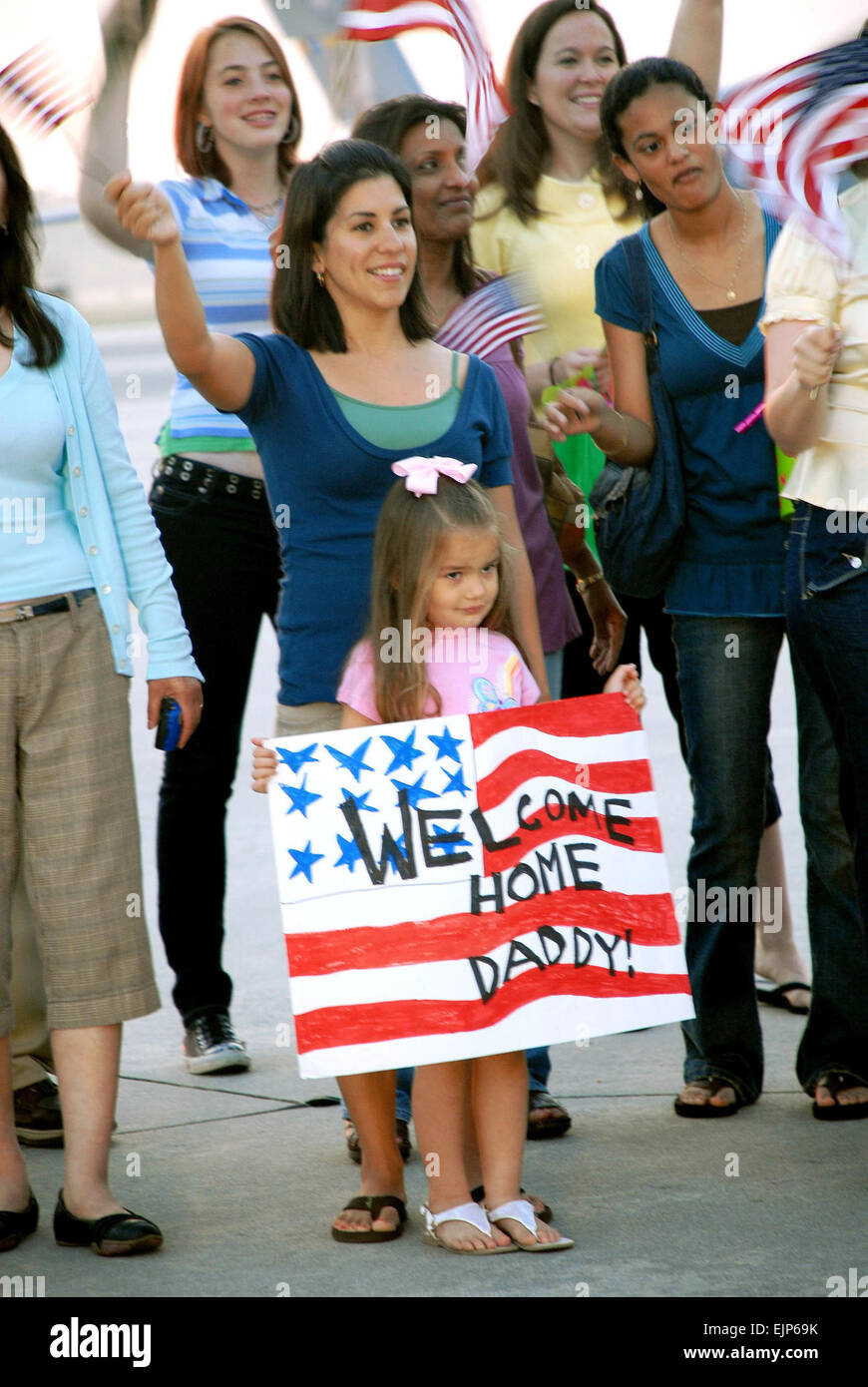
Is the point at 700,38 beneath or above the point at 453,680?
above

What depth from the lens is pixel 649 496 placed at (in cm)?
387

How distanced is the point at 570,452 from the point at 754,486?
0.84 m

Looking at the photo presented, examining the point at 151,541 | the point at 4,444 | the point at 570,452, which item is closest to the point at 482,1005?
the point at 151,541

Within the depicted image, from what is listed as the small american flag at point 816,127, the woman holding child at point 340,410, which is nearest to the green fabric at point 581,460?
the woman holding child at point 340,410

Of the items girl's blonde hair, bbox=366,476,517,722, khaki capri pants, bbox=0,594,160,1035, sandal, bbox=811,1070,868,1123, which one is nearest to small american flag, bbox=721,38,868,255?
girl's blonde hair, bbox=366,476,517,722

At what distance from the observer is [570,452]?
462cm

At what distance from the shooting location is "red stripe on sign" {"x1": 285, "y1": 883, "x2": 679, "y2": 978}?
10.2 feet

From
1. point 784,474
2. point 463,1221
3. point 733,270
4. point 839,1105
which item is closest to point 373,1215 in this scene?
point 463,1221

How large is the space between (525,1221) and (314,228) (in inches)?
76.5

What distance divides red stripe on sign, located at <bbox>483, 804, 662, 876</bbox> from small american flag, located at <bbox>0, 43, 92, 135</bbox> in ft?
5.36

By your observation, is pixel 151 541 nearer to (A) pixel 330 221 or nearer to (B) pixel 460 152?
(A) pixel 330 221

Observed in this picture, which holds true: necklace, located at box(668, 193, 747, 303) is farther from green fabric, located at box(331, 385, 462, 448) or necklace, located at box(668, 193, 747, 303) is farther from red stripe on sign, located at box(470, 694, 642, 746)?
red stripe on sign, located at box(470, 694, 642, 746)

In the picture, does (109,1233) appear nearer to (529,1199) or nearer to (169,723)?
(529,1199)

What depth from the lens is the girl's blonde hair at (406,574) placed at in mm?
3268
